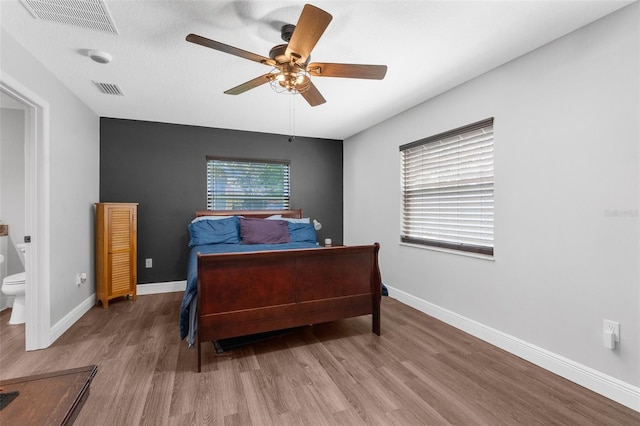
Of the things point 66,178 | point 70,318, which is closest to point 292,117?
point 66,178

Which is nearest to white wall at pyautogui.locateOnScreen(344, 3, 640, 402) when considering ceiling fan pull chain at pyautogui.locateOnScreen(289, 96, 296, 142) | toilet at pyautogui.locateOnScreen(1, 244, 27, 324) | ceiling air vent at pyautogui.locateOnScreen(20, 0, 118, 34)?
ceiling fan pull chain at pyautogui.locateOnScreen(289, 96, 296, 142)

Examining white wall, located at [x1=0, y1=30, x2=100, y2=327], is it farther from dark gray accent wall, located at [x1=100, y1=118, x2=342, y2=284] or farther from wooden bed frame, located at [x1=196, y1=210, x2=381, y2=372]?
wooden bed frame, located at [x1=196, y1=210, x2=381, y2=372]

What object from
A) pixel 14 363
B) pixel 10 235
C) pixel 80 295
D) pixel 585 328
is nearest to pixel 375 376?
pixel 585 328

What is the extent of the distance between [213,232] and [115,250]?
1116 mm

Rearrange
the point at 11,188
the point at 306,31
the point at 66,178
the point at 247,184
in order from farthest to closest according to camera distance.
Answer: the point at 247,184 → the point at 11,188 → the point at 66,178 → the point at 306,31

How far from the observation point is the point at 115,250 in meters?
3.52

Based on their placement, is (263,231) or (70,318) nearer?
(70,318)

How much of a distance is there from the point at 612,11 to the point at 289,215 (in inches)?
152

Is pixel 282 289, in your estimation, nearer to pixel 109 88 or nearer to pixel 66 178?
pixel 66 178

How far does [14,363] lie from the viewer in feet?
7.23

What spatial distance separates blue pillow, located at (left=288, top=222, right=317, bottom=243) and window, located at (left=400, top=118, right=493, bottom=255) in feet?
4.17

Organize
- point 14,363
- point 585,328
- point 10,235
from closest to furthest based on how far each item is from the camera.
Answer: point 585,328 < point 14,363 < point 10,235

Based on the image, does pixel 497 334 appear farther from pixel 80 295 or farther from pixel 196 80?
pixel 80 295

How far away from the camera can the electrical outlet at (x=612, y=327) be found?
71.1 inches
